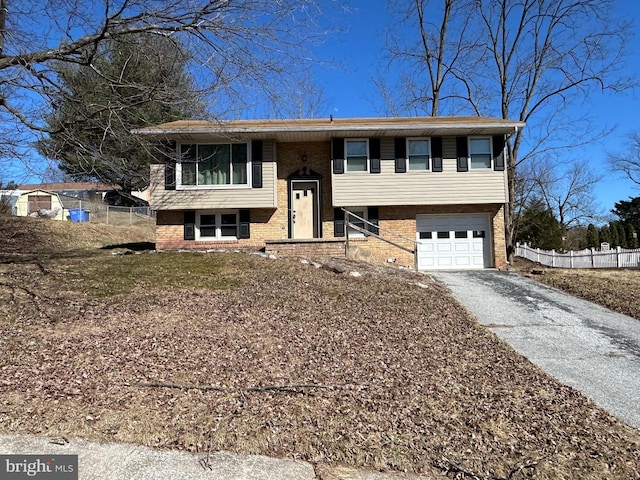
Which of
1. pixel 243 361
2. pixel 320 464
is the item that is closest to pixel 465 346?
pixel 243 361

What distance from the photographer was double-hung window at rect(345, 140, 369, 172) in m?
14.6

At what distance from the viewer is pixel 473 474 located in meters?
3.15

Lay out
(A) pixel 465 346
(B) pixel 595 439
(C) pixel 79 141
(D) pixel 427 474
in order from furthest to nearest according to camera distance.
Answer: (C) pixel 79 141 < (A) pixel 465 346 < (B) pixel 595 439 < (D) pixel 427 474

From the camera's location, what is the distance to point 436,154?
575 inches

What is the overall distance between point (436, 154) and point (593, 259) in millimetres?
8951

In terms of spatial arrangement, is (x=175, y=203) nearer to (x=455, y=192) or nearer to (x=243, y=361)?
(x=455, y=192)

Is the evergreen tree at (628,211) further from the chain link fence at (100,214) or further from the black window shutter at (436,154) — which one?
the chain link fence at (100,214)

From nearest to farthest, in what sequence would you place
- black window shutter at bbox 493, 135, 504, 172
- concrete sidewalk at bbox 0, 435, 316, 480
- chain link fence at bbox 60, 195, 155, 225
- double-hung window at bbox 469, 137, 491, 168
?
1. concrete sidewalk at bbox 0, 435, 316, 480
2. black window shutter at bbox 493, 135, 504, 172
3. double-hung window at bbox 469, 137, 491, 168
4. chain link fence at bbox 60, 195, 155, 225

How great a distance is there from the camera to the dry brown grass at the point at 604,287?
30.7 feet

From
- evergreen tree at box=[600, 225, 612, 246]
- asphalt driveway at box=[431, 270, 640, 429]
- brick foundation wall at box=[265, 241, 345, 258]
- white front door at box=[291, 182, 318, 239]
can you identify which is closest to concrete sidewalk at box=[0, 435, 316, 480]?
asphalt driveway at box=[431, 270, 640, 429]

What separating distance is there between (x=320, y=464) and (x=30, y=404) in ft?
8.43

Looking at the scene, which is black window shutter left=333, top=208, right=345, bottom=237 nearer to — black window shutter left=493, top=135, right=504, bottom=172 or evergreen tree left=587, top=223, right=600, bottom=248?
black window shutter left=493, top=135, right=504, bottom=172

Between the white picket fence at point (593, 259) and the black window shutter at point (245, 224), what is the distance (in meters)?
13.3

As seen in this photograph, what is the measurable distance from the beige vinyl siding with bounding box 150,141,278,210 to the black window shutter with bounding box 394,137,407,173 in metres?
4.08
